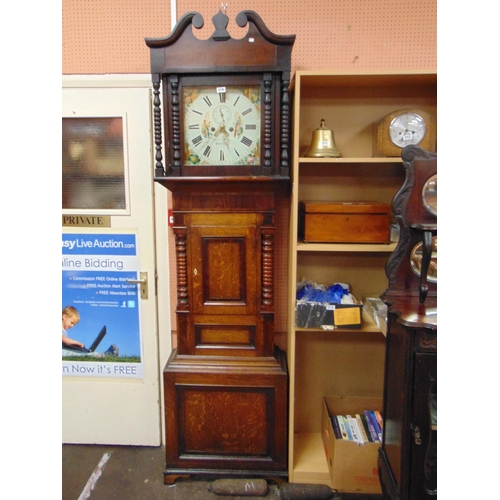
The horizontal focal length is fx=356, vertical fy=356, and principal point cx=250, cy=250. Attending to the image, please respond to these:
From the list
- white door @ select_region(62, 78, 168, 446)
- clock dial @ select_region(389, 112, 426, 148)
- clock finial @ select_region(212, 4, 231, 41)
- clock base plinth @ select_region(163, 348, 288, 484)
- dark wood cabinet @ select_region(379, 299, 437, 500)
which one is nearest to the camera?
dark wood cabinet @ select_region(379, 299, 437, 500)

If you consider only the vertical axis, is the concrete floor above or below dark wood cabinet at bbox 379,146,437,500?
A: below

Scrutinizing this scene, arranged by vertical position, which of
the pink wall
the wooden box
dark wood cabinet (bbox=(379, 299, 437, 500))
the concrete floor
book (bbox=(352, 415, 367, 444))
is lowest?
the concrete floor

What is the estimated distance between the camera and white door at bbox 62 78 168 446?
1.97 metres

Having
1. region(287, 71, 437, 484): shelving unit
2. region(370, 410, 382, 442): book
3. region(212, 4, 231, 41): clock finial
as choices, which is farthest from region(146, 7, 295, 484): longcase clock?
region(370, 410, 382, 442): book

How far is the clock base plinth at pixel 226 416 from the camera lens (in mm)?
1790

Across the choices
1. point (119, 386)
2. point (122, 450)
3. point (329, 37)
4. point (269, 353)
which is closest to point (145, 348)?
point (119, 386)

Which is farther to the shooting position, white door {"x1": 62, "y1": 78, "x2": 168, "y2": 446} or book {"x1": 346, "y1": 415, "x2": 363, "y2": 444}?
white door {"x1": 62, "y1": 78, "x2": 168, "y2": 446}

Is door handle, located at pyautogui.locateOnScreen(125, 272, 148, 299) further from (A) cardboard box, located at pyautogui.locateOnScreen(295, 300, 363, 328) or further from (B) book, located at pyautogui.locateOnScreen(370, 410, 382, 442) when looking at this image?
(B) book, located at pyautogui.locateOnScreen(370, 410, 382, 442)

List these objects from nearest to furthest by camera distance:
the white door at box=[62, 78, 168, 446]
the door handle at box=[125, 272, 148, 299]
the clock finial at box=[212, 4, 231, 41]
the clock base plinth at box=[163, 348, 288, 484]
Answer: the clock finial at box=[212, 4, 231, 41]
the clock base plinth at box=[163, 348, 288, 484]
the white door at box=[62, 78, 168, 446]
the door handle at box=[125, 272, 148, 299]

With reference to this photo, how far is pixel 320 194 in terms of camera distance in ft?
6.50

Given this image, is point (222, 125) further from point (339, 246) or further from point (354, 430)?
point (354, 430)

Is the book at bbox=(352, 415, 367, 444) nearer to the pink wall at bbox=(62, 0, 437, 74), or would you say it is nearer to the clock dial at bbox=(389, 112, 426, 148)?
the clock dial at bbox=(389, 112, 426, 148)

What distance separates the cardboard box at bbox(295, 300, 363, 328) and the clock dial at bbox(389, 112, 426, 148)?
82cm

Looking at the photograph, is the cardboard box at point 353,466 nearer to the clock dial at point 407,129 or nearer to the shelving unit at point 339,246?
the shelving unit at point 339,246
